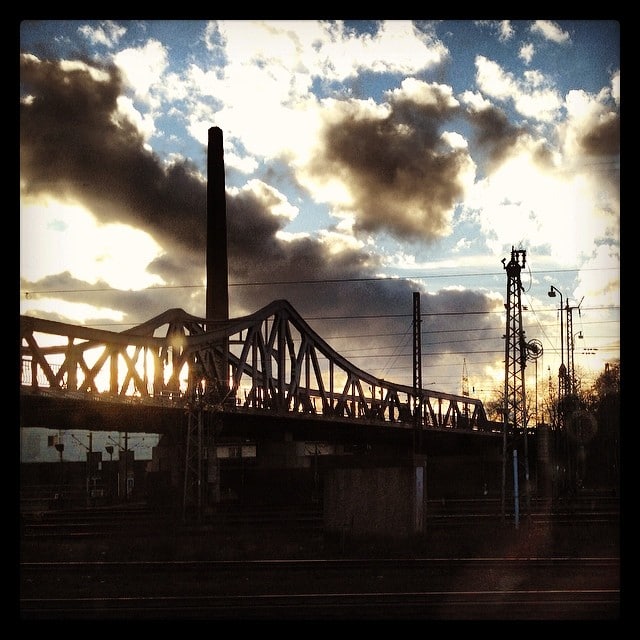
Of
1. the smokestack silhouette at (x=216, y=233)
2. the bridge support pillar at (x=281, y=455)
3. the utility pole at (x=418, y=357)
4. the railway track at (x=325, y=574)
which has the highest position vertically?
the smokestack silhouette at (x=216, y=233)

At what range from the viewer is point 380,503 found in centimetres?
2441

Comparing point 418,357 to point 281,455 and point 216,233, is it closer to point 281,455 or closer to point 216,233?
point 281,455

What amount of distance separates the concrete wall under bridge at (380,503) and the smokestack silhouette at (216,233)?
58058mm

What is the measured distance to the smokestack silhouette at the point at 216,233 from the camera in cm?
8194

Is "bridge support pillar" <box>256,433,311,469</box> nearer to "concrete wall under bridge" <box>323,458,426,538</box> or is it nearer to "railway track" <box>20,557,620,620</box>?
"concrete wall under bridge" <box>323,458,426,538</box>

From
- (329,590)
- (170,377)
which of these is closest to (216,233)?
(170,377)

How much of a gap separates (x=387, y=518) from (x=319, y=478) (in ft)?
111

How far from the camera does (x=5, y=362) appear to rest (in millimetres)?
10031

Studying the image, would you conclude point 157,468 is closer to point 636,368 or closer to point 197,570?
point 197,570

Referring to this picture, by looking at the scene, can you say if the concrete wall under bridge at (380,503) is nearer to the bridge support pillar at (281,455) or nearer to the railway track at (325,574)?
the railway track at (325,574)

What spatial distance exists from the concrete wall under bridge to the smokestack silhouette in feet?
190

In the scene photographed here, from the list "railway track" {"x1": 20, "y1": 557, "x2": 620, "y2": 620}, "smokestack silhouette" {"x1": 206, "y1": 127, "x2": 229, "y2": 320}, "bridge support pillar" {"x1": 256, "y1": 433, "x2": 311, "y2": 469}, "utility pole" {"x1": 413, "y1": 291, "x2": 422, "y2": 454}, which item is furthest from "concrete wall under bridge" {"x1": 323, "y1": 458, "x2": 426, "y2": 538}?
"smokestack silhouette" {"x1": 206, "y1": 127, "x2": 229, "y2": 320}

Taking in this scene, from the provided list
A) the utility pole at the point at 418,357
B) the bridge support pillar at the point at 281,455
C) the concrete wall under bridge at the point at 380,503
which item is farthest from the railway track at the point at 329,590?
the bridge support pillar at the point at 281,455
